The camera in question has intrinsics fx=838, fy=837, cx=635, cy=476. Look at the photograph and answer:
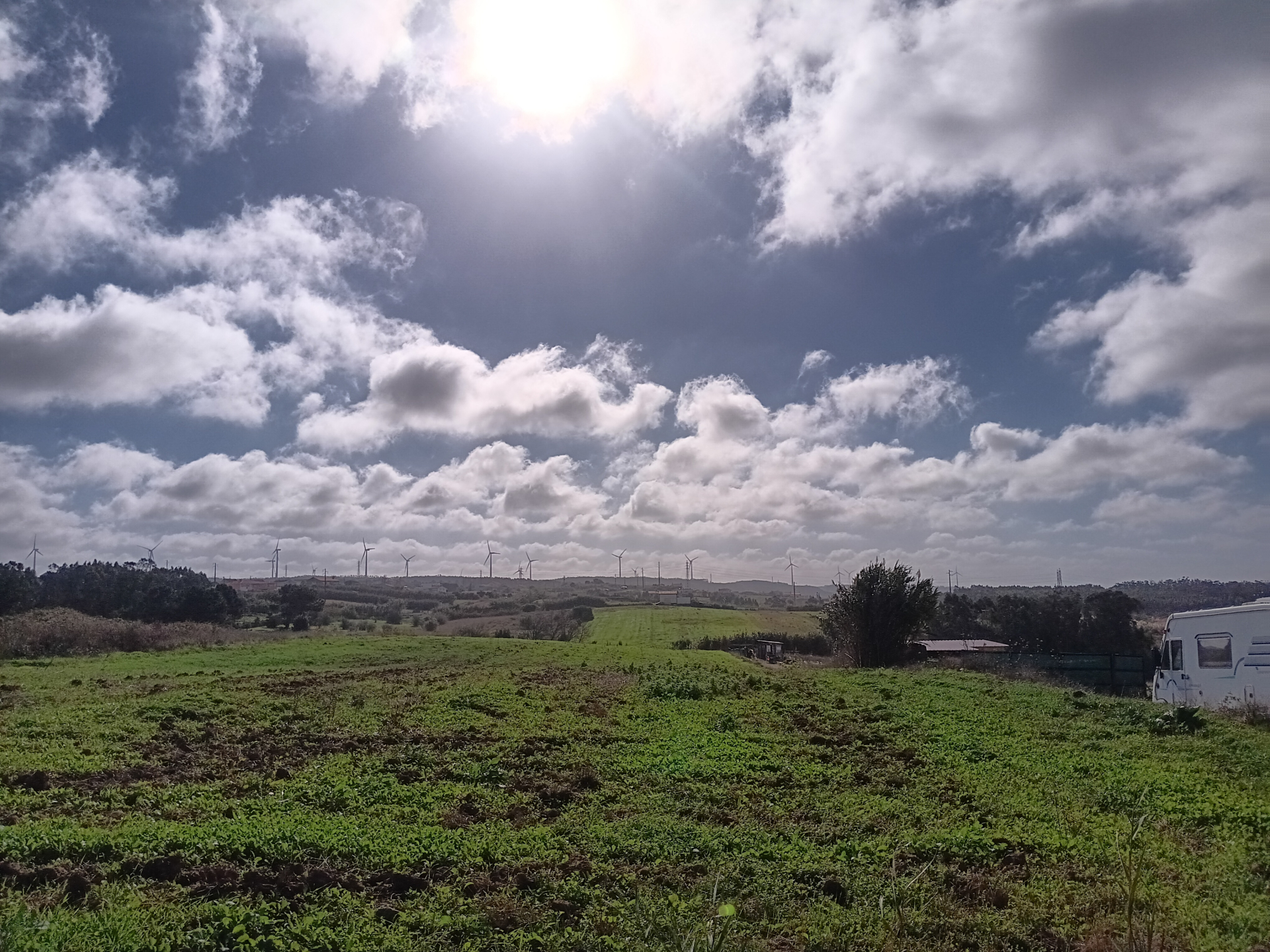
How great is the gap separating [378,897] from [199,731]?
10314 millimetres

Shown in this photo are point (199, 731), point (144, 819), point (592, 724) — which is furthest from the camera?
point (592, 724)

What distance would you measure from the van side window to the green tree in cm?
1688

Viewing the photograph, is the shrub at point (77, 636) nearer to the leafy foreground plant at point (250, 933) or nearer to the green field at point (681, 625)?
the green field at point (681, 625)

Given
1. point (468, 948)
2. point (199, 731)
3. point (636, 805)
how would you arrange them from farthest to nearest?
1. point (199, 731)
2. point (636, 805)
3. point (468, 948)

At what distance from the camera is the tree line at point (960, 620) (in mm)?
39688

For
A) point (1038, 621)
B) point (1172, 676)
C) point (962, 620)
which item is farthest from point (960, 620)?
point (1172, 676)

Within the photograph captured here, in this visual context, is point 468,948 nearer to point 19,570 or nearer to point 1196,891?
point 1196,891

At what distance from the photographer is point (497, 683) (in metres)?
25.4

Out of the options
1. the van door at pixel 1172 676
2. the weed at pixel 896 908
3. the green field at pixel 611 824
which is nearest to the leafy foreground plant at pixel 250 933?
the green field at pixel 611 824

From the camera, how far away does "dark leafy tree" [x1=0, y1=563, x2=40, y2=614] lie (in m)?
57.2

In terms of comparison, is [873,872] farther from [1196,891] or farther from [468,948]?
[468,948]

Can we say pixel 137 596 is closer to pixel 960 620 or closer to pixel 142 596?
pixel 142 596

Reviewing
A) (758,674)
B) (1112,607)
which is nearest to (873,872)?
(758,674)

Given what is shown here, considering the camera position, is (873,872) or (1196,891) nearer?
(1196,891)
